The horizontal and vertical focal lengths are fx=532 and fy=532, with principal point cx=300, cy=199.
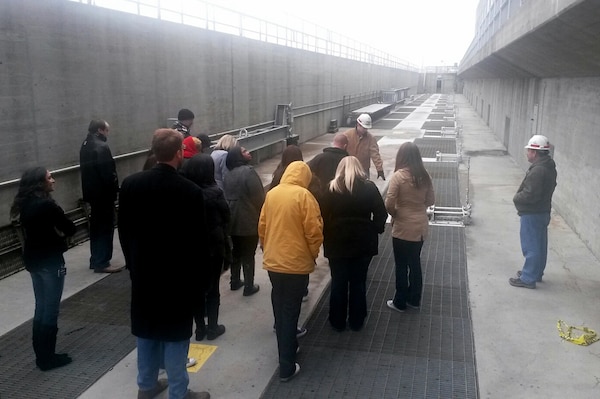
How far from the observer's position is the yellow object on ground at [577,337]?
182 inches

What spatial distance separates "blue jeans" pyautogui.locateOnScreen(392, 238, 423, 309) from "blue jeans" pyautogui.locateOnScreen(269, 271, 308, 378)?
1444 millimetres

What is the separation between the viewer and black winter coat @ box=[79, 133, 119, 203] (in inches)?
243

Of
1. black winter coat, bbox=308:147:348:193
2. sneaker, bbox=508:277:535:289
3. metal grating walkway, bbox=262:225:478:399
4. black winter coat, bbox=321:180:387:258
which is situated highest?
black winter coat, bbox=308:147:348:193

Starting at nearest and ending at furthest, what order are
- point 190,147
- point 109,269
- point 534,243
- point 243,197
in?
point 243,197 < point 190,147 < point 534,243 < point 109,269

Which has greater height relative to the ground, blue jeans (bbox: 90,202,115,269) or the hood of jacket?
the hood of jacket

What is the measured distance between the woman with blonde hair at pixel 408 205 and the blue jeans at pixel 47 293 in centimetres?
295

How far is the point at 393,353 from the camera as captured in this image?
4.48m

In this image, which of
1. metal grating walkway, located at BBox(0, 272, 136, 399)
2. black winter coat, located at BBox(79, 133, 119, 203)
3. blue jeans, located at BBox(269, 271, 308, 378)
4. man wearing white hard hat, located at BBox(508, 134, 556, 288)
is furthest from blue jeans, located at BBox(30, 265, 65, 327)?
man wearing white hard hat, located at BBox(508, 134, 556, 288)

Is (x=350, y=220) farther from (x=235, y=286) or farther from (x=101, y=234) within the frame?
(x=101, y=234)

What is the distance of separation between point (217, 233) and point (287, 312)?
3.06 feet

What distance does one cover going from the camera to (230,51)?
43.5ft

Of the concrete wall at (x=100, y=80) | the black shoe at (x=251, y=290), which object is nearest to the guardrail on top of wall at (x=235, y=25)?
the concrete wall at (x=100, y=80)

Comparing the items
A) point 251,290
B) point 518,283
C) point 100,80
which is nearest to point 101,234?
point 251,290

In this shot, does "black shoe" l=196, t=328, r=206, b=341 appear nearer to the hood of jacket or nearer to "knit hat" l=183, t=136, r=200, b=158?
the hood of jacket
